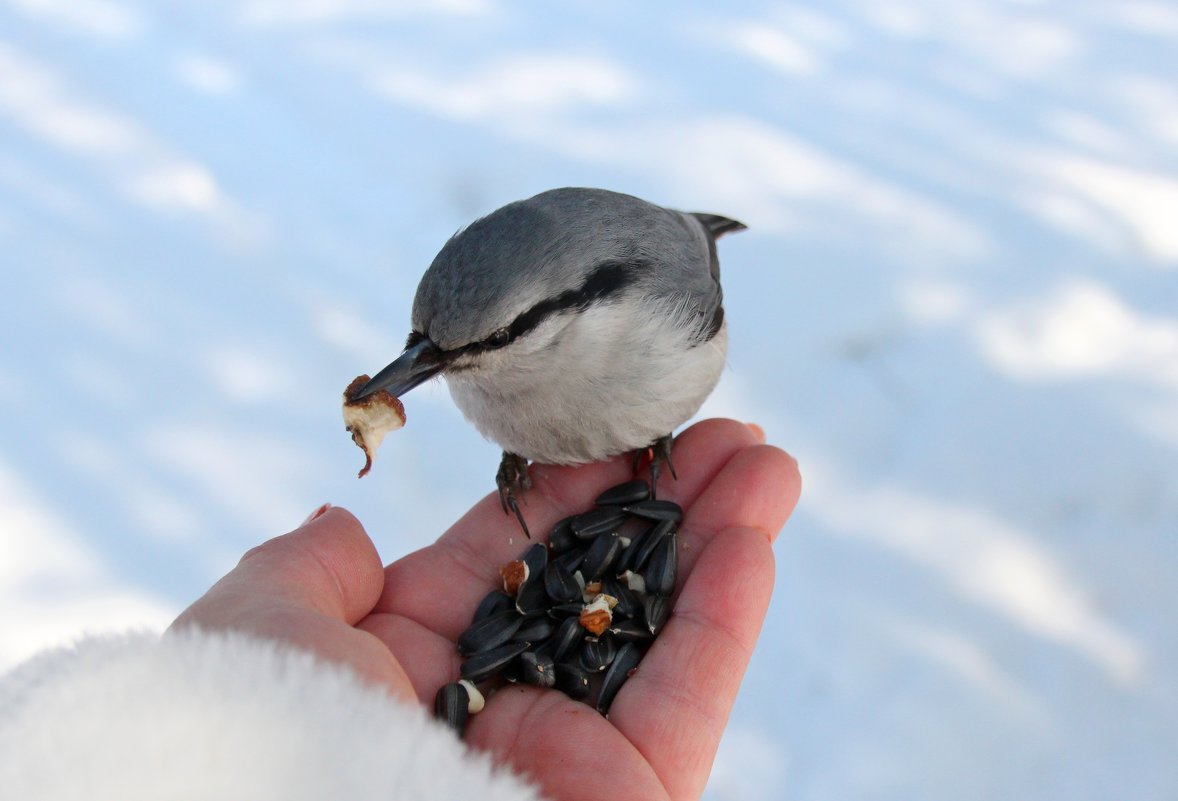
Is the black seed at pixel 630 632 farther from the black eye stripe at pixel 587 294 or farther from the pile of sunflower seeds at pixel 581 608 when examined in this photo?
the black eye stripe at pixel 587 294

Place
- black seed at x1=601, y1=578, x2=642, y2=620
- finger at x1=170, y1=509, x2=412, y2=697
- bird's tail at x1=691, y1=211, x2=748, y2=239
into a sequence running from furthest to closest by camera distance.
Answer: bird's tail at x1=691, y1=211, x2=748, y2=239
black seed at x1=601, y1=578, x2=642, y2=620
finger at x1=170, y1=509, x2=412, y2=697

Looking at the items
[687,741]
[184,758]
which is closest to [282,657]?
[184,758]

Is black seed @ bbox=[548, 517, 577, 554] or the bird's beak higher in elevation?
black seed @ bbox=[548, 517, 577, 554]

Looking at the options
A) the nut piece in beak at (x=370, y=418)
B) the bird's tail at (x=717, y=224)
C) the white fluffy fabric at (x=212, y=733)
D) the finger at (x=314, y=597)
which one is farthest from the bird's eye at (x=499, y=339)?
the bird's tail at (x=717, y=224)

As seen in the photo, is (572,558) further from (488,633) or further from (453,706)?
(453,706)

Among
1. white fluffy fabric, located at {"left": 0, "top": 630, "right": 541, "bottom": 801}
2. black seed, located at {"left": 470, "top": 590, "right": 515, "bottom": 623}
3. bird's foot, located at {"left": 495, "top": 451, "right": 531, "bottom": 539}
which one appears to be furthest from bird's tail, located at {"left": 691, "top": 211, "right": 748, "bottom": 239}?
white fluffy fabric, located at {"left": 0, "top": 630, "right": 541, "bottom": 801}

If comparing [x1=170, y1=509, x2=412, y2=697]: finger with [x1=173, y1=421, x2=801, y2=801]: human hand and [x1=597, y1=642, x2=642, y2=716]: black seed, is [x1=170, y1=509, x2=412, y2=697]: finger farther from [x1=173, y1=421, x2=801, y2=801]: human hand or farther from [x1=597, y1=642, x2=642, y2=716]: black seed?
[x1=597, y1=642, x2=642, y2=716]: black seed

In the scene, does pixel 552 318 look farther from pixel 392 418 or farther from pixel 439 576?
pixel 439 576

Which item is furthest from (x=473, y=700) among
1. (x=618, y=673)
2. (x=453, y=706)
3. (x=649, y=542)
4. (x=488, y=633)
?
(x=649, y=542)
